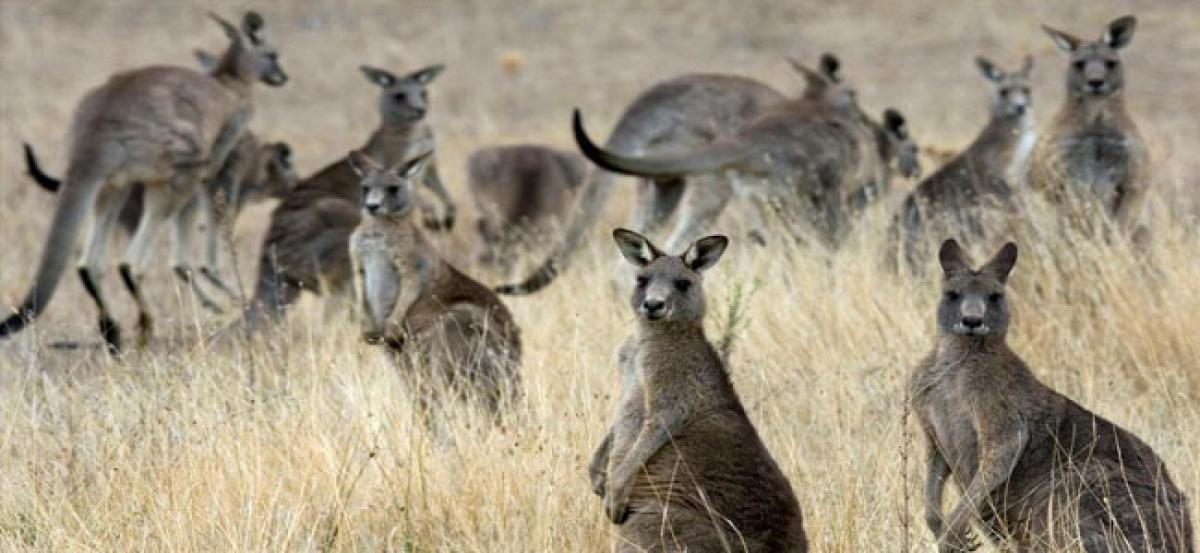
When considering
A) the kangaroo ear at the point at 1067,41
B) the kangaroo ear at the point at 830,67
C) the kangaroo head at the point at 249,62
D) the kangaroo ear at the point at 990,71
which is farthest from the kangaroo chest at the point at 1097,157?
the kangaroo head at the point at 249,62

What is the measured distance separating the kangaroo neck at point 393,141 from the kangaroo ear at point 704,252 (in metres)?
5.47

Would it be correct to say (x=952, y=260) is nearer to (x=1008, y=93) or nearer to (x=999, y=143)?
(x=999, y=143)

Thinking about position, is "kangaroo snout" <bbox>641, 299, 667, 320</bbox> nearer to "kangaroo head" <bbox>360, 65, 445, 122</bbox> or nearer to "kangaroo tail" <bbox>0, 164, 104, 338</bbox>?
"kangaroo tail" <bbox>0, 164, 104, 338</bbox>

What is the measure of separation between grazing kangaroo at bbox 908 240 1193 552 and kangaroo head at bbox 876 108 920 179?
6.06 meters

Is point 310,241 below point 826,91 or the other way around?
below

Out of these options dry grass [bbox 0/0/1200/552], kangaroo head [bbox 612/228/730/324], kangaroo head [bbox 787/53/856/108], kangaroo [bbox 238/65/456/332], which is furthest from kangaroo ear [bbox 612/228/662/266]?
kangaroo head [bbox 787/53/856/108]

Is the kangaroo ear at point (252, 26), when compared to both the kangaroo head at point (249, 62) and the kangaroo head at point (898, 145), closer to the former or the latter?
the kangaroo head at point (249, 62)

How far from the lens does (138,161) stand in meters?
9.98

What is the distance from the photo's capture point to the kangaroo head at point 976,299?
17.2ft

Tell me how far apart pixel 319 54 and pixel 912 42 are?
22.0 feet

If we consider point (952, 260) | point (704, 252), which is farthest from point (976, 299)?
point (704, 252)

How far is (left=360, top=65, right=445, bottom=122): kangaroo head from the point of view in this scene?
439 inches

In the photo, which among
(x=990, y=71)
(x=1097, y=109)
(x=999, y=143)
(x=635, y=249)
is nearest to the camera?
(x=635, y=249)

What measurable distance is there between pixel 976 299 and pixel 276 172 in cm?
754
